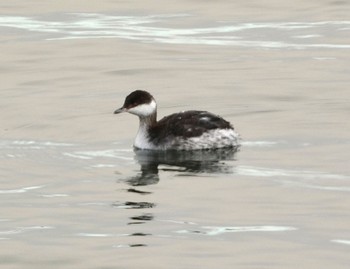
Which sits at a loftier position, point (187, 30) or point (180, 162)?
point (187, 30)

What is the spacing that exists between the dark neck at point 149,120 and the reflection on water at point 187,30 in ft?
32.4

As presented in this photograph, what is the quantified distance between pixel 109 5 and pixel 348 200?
22.3 m

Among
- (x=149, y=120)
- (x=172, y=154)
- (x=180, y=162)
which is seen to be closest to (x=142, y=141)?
(x=172, y=154)

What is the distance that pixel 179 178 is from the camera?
20.4 meters

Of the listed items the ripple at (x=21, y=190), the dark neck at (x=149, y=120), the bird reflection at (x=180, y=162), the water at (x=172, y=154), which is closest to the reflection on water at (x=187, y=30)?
the water at (x=172, y=154)

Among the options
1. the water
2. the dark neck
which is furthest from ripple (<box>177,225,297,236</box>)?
the dark neck

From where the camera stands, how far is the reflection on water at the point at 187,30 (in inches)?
1336

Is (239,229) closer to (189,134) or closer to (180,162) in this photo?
(180,162)

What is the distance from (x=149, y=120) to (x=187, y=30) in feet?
40.0

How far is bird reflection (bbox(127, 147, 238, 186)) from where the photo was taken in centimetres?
2066

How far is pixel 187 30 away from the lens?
35.7m

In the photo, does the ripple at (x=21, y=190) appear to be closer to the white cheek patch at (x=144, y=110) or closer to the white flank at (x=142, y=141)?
the white flank at (x=142, y=141)

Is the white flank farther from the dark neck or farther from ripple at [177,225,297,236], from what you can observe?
ripple at [177,225,297,236]

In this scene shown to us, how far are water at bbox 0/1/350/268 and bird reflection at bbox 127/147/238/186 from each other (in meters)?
0.05
